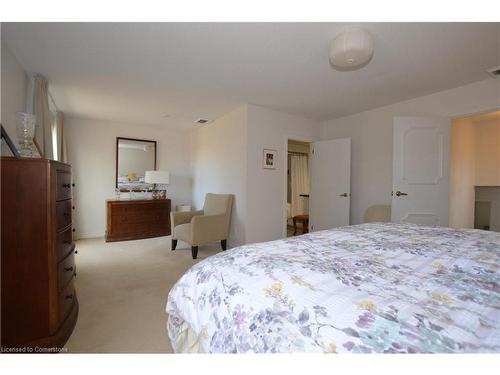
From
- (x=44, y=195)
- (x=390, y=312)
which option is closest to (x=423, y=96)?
(x=390, y=312)

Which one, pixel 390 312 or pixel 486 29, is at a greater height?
pixel 486 29

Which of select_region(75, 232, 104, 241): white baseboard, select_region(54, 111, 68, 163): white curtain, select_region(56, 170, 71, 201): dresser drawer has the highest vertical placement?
select_region(54, 111, 68, 163): white curtain

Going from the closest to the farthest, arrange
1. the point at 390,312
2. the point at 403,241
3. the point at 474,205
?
the point at 390,312, the point at 403,241, the point at 474,205

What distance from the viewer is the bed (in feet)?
1.87

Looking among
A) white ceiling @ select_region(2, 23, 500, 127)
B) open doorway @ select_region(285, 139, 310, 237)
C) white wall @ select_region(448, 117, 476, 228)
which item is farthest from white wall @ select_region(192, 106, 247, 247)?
white wall @ select_region(448, 117, 476, 228)

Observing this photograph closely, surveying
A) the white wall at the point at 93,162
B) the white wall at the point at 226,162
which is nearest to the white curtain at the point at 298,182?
the white wall at the point at 226,162

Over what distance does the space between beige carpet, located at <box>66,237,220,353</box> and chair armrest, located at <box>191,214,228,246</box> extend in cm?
29

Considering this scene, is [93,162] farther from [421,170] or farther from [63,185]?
[421,170]

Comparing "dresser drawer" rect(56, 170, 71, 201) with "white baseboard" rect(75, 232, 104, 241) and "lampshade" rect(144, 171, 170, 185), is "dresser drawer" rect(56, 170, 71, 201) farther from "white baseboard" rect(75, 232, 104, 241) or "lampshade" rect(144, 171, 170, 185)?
"white baseboard" rect(75, 232, 104, 241)

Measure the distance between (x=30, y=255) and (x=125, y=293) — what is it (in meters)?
1.08

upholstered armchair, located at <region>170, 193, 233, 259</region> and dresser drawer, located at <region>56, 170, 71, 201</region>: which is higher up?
dresser drawer, located at <region>56, 170, 71, 201</region>

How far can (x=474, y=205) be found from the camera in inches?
171

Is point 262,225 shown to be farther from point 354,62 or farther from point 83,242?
point 83,242

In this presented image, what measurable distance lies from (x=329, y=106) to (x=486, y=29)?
1.90m
